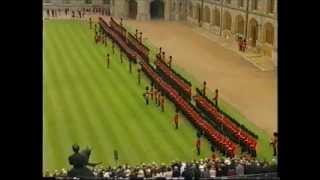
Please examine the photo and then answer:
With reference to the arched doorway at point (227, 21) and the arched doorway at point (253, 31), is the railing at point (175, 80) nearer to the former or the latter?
the arched doorway at point (253, 31)

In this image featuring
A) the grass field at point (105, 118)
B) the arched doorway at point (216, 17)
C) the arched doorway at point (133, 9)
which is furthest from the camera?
the arched doorway at point (133, 9)

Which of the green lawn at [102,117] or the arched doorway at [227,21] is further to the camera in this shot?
the arched doorway at [227,21]

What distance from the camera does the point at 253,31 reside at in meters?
39.0

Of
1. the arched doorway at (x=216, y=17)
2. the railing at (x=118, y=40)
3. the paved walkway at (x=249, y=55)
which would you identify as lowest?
the paved walkway at (x=249, y=55)

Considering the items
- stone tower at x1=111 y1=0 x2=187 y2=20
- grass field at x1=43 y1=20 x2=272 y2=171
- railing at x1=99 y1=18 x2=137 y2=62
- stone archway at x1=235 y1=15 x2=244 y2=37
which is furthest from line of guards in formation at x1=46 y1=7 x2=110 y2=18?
grass field at x1=43 y1=20 x2=272 y2=171

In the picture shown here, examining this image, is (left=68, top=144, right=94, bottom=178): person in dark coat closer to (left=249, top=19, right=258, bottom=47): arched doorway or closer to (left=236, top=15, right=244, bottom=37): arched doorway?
(left=249, top=19, right=258, bottom=47): arched doorway

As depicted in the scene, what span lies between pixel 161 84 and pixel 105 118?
3319mm

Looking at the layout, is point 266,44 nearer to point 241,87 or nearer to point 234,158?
point 241,87

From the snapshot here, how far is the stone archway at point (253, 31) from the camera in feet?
125

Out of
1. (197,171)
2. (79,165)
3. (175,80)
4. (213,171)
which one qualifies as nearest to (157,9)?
(175,80)

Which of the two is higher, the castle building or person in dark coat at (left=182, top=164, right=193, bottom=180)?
the castle building

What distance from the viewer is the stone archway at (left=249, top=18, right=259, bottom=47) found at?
38006 mm

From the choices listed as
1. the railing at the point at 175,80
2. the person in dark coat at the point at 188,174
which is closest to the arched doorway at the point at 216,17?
the railing at the point at 175,80
